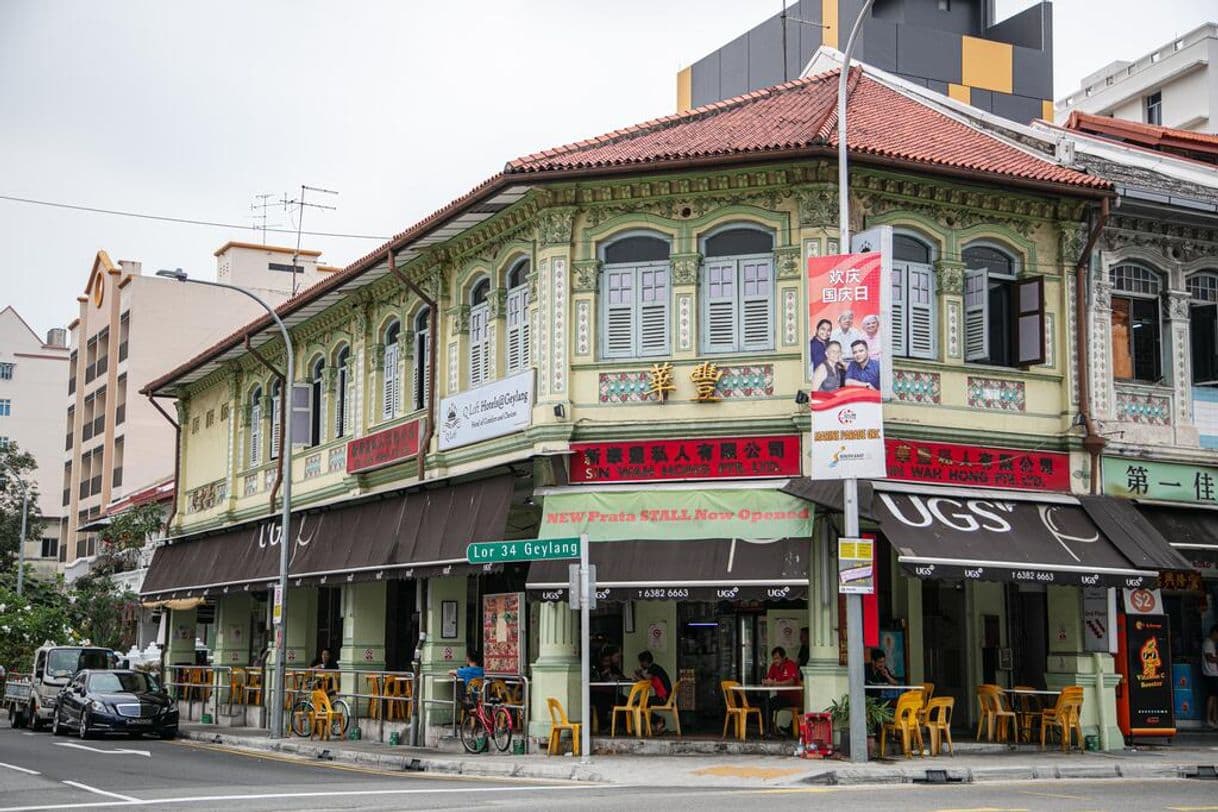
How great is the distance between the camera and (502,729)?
22.4 meters

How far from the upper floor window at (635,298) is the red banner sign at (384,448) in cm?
575

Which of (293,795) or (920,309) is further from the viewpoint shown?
(920,309)

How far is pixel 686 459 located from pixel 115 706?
13987mm

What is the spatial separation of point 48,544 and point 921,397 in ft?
264

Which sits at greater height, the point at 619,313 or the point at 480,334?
the point at 480,334

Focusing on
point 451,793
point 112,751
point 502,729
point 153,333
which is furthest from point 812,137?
point 153,333

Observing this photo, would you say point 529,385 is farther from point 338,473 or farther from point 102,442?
point 102,442

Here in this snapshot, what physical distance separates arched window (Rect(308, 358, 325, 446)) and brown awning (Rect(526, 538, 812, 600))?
12.9 meters

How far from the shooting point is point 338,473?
103 ft

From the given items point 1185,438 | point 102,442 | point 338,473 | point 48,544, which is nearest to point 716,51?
point 338,473

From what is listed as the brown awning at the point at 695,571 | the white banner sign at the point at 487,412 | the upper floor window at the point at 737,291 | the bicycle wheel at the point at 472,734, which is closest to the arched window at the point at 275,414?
the white banner sign at the point at 487,412

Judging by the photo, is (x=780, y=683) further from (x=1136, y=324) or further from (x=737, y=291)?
(x=1136, y=324)

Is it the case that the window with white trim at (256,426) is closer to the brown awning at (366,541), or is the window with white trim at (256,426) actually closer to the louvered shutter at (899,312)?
the brown awning at (366,541)

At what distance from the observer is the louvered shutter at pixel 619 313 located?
22.9m
